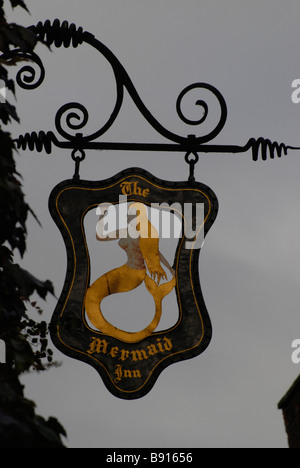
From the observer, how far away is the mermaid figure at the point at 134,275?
6.32 metres

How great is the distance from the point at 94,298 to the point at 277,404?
338cm

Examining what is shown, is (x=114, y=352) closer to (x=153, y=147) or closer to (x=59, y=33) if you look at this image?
(x=153, y=147)

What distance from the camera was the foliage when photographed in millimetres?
4676

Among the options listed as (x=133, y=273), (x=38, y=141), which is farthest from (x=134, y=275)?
(x=38, y=141)

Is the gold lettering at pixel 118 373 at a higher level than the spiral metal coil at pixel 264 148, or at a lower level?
lower

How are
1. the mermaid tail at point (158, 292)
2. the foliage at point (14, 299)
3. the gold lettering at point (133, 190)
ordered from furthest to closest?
the gold lettering at point (133, 190) < the mermaid tail at point (158, 292) < the foliage at point (14, 299)

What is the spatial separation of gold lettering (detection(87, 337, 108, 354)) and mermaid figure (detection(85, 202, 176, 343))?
0.25 feet

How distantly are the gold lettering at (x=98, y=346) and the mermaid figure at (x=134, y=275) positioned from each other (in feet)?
0.25

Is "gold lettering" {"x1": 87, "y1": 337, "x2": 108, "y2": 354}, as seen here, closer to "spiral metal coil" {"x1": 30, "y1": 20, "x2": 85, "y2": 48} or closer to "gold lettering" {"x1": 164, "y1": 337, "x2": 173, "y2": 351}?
"gold lettering" {"x1": 164, "y1": 337, "x2": 173, "y2": 351}

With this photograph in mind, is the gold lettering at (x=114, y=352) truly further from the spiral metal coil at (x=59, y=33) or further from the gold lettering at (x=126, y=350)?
the spiral metal coil at (x=59, y=33)

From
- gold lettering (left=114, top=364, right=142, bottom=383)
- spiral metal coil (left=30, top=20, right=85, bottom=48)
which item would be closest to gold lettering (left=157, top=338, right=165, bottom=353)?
gold lettering (left=114, top=364, right=142, bottom=383)

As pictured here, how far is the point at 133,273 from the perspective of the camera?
672cm

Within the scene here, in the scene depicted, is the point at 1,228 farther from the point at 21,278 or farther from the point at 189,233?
the point at 189,233

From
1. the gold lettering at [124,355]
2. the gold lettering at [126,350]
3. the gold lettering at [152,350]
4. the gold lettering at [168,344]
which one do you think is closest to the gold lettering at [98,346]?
the gold lettering at [126,350]
